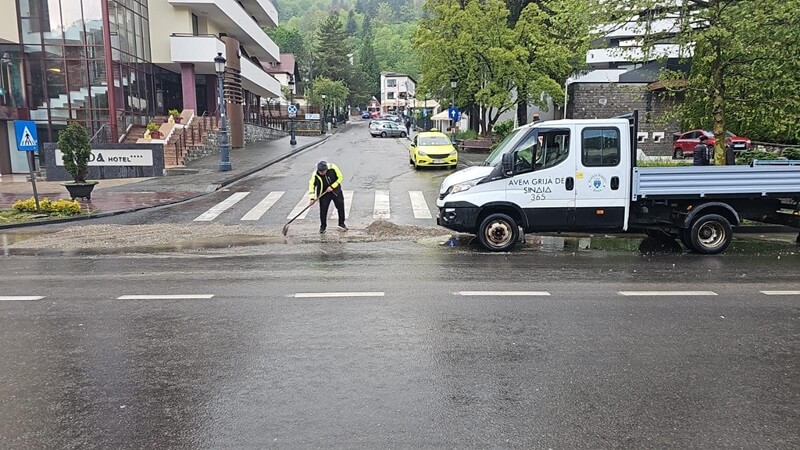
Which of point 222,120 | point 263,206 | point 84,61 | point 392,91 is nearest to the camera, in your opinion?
point 263,206

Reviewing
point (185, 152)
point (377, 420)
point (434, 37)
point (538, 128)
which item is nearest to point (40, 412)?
point (377, 420)

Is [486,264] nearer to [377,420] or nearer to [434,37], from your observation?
[377,420]

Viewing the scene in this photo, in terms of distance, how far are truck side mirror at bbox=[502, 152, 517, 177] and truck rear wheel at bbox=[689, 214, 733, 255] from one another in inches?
132

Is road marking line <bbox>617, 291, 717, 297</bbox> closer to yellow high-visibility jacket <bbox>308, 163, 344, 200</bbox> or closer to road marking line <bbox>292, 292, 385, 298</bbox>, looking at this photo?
road marking line <bbox>292, 292, 385, 298</bbox>

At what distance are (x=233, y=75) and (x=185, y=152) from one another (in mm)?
10226

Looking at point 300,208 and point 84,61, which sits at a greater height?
point 84,61

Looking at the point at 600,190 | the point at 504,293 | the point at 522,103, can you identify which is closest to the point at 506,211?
the point at 600,190

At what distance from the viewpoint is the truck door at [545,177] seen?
1030cm

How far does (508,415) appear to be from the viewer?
4281 millimetres

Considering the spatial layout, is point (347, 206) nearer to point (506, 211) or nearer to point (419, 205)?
point (419, 205)

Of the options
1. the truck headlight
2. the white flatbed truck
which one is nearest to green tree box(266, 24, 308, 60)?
the truck headlight

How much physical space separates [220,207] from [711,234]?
12.3 m

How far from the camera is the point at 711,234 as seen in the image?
1052 cm

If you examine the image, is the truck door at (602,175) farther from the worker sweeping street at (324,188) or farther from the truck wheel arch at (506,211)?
the worker sweeping street at (324,188)
